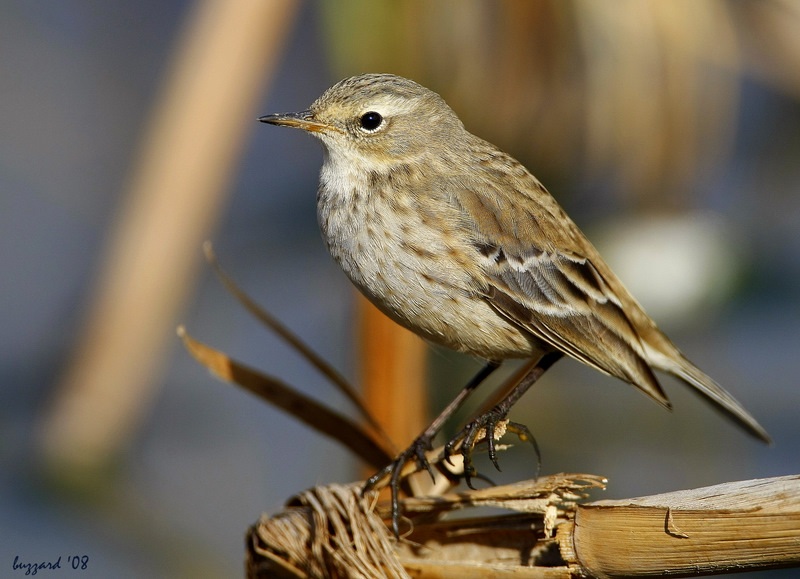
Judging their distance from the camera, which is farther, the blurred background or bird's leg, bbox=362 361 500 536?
the blurred background

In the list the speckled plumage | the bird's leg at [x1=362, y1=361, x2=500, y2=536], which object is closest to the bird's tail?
the speckled plumage

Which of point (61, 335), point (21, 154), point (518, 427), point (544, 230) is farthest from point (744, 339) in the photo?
point (21, 154)

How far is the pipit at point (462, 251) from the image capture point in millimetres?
3424

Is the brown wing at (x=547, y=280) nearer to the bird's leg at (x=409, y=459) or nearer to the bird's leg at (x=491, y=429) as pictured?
the bird's leg at (x=491, y=429)

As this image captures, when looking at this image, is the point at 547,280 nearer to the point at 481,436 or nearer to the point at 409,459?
the point at 481,436

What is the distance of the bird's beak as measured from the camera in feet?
12.4

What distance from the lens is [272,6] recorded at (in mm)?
4879

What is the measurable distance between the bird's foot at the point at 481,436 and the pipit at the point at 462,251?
0.01 metres

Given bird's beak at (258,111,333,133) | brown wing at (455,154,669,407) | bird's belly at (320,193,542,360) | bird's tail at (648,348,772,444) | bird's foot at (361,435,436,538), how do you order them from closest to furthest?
bird's foot at (361,435,436,538) → bird's belly at (320,193,542,360) → brown wing at (455,154,669,407) → bird's beak at (258,111,333,133) → bird's tail at (648,348,772,444)

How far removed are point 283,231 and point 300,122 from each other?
4.20m

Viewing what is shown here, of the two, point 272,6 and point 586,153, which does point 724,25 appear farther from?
point 272,6

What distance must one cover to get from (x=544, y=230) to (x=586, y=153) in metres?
1.82

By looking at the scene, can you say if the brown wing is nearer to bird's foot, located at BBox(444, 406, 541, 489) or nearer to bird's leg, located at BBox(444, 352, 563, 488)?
bird's leg, located at BBox(444, 352, 563, 488)

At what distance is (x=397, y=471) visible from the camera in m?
3.09
